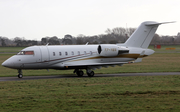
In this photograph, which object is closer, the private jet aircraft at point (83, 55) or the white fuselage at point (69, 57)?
the white fuselage at point (69, 57)

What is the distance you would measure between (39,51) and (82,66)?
4307 mm

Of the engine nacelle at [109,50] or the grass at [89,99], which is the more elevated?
the engine nacelle at [109,50]

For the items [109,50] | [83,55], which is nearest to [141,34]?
[109,50]

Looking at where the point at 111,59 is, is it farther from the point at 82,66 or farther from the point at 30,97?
the point at 30,97

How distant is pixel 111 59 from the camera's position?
2628 centimetres

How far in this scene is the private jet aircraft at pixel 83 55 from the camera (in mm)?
23500

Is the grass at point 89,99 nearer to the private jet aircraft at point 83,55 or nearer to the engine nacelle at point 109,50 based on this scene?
the private jet aircraft at point 83,55

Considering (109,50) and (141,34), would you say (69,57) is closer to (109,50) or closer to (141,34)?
(109,50)

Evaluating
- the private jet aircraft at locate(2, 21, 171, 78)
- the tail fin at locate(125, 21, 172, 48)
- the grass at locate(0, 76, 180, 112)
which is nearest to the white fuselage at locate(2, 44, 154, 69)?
the private jet aircraft at locate(2, 21, 171, 78)

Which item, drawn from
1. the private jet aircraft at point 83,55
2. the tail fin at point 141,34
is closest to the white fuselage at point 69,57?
the private jet aircraft at point 83,55

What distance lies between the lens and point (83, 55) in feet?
83.4

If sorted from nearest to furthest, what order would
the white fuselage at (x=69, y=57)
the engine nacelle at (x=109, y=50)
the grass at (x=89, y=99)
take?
the grass at (x=89, y=99) → the white fuselage at (x=69, y=57) → the engine nacelle at (x=109, y=50)

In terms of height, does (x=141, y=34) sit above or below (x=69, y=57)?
above

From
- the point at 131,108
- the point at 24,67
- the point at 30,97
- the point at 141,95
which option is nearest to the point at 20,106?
the point at 30,97
